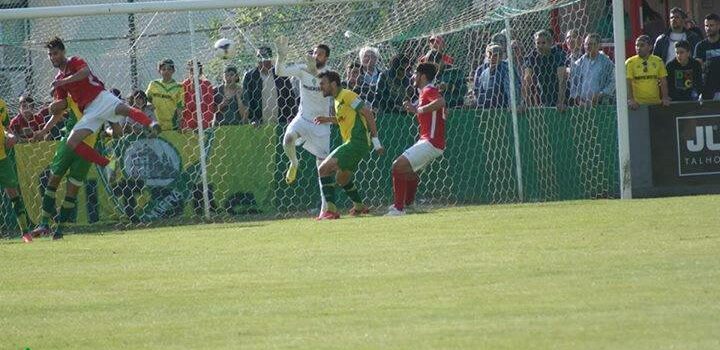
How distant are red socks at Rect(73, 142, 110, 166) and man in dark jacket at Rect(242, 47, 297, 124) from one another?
13.5 ft

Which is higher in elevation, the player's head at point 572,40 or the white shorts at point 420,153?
the player's head at point 572,40

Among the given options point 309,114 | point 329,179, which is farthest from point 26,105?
point 329,179

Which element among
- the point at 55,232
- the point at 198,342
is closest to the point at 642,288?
the point at 198,342

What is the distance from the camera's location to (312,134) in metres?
21.0

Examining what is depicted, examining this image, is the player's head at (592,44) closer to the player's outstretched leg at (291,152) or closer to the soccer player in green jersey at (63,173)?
the player's outstretched leg at (291,152)

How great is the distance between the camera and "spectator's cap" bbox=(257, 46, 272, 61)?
75.8ft

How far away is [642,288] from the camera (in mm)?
10430

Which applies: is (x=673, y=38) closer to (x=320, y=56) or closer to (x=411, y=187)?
(x=411, y=187)

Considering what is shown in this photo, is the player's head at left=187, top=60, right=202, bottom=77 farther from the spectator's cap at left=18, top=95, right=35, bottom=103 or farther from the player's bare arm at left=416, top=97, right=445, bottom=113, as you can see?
the player's bare arm at left=416, top=97, right=445, bottom=113

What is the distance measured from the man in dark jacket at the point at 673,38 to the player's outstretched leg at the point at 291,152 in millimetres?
5987

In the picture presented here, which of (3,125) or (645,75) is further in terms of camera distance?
(645,75)

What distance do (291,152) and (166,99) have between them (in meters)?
2.75

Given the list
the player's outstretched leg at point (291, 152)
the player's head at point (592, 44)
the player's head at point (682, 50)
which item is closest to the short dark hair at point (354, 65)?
the player's outstretched leg at point (291, 152)

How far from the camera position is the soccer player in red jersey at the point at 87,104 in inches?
742
